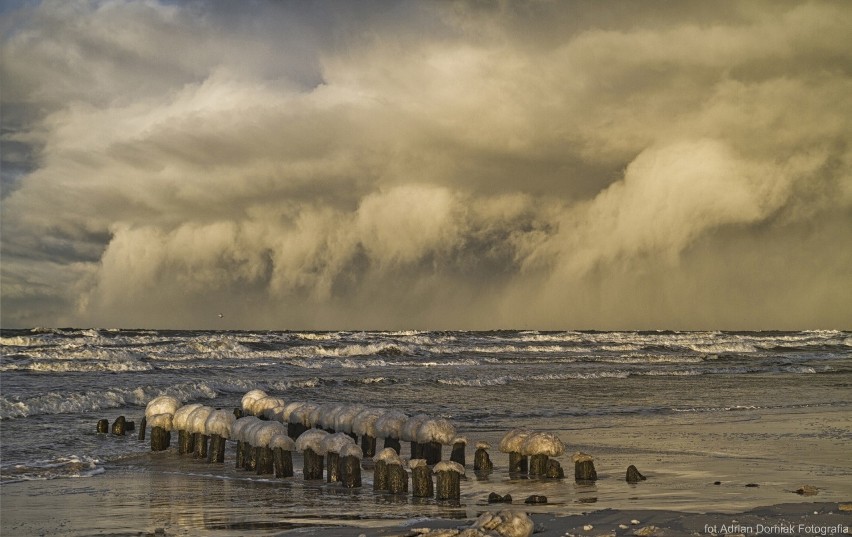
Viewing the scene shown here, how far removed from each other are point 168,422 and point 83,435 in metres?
3.49

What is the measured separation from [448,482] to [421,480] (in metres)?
0.54

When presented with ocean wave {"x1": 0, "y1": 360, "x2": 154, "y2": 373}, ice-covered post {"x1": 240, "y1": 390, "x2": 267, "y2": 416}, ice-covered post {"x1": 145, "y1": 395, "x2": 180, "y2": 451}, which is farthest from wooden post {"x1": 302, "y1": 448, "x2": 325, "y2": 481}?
ocean wave {"x1": 0, "y1": 360, "x2": 154, "y2": 373}

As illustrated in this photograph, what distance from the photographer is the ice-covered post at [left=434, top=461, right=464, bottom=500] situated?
1284 cm

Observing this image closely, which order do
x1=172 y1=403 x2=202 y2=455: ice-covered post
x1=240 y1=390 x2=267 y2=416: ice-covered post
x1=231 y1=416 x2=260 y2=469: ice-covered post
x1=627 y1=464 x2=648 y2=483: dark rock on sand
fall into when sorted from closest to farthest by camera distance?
x1=627 y1=464 x2=648 y2=483: dark rock on sand
x1=231 y1=416 x2=260 y2=469: ice-covered post
x1=172 y1=403 x2=202 y2=455: ice-covered post
x1=240 y1=390 x2=267 y2=416: ice-covered post

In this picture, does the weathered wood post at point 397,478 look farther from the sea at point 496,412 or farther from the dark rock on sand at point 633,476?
the dark rock on sand at point 633,476

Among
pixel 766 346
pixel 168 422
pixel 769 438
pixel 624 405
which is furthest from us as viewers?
pixel 766 346

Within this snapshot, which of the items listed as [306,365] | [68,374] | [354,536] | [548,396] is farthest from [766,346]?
[354,536]

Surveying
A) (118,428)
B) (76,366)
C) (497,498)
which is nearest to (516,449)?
(497,498)

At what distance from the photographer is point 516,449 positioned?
49.6ft

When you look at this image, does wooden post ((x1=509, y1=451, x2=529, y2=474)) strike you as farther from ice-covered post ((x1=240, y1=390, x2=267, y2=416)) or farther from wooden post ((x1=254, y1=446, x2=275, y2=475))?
ice-covered post ((x1=240, y1=390, x2=267, y2=416))

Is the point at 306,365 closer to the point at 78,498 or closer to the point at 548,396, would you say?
the point at 548,396

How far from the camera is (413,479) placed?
1334cm

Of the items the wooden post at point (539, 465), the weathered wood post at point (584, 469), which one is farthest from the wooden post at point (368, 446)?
the weathered wood post at point (584, 469)

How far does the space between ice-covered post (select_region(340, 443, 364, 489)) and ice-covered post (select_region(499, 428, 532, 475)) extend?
2.57 m
